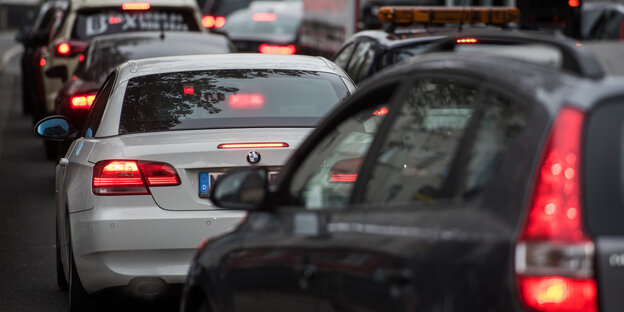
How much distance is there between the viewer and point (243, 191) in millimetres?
4312

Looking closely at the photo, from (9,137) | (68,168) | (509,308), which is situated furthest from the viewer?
(9,137)

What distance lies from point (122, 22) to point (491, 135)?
1258cm

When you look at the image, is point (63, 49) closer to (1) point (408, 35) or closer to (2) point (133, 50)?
(2) point (133, 50)

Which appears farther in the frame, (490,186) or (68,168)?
(68,168)

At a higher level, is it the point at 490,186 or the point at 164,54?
the point at 490,186

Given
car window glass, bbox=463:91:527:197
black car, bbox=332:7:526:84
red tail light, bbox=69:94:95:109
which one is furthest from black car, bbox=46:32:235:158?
car window glass, bbox=463:91:527:197

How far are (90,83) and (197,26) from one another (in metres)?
4.22

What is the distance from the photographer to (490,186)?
10.7 feet

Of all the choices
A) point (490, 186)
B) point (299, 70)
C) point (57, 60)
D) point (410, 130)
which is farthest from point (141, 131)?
point (57, 60)

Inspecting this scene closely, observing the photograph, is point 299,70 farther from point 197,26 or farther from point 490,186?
point 197,26

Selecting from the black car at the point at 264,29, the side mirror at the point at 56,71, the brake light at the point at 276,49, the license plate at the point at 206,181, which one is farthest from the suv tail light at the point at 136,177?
the black car at the point at 264,29

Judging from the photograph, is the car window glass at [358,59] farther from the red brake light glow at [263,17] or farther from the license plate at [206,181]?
the red brake light glow at [263,17]

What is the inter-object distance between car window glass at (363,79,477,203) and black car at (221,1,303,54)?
818 inches

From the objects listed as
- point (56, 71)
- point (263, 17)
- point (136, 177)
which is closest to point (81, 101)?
point (56, 71)
